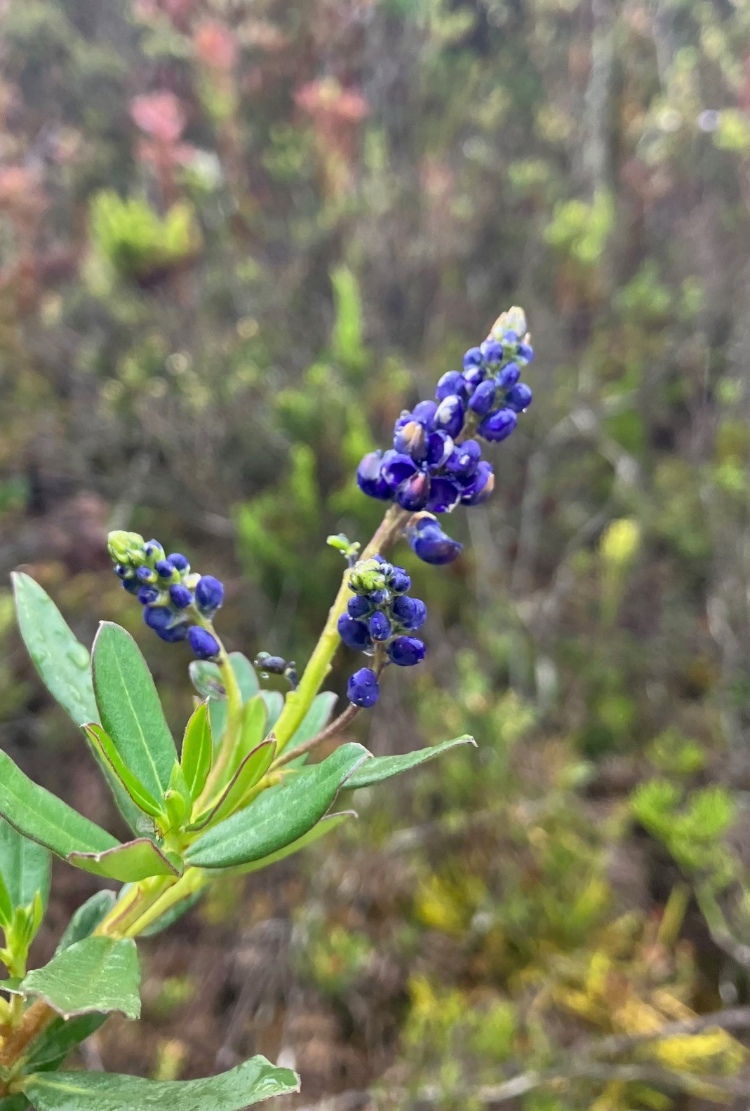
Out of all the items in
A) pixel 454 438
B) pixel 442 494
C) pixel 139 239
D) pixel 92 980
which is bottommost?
pixel 92 980

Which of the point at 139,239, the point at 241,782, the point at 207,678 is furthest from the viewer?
the point at 139,239

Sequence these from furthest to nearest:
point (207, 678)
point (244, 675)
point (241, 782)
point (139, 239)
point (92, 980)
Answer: point (139, 239)
point (244, 675)
point (207, 678)
point (241, 782)
point (92, 980)

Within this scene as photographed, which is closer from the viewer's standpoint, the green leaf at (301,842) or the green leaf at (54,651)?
the green leaf at (301,842)

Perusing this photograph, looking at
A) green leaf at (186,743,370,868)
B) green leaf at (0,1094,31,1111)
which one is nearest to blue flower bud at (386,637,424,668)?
green leaf at (186,743,370,868)

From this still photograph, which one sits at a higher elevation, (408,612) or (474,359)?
(474,359)

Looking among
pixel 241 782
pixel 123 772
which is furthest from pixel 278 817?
pixel 123 772

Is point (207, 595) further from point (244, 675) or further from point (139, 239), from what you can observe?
point (139, 239)

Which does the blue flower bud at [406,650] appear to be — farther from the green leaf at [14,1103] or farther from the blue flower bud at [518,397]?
the green leaf at [14,1103]

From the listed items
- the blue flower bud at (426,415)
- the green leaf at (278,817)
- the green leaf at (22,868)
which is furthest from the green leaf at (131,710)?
the blue flower bud at (426,415)

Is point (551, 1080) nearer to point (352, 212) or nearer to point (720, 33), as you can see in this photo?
point (352, 212)
